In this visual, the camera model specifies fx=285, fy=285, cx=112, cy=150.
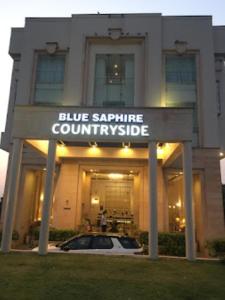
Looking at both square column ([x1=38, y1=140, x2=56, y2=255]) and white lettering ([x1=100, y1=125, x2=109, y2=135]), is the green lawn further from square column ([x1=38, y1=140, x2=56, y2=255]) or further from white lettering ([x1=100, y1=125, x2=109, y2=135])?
white lettering ([x1=100, y1=125, x2=109, y2=135])

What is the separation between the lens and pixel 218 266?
10.1 meters

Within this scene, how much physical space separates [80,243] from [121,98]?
11.4 m

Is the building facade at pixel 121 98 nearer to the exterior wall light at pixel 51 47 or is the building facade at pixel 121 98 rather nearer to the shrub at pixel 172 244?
the exterior wall light at pixel 51 47

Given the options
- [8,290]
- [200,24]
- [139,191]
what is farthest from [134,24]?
[8,290]

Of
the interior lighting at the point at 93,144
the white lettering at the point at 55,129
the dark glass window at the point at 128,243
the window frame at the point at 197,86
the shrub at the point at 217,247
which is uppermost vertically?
the window frame at the point at 197,86

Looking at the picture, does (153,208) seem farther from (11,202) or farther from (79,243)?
(11,202)

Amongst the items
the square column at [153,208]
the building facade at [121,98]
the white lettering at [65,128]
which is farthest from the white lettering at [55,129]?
the building facade at [121,98]

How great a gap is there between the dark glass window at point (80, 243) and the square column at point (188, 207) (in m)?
3.91

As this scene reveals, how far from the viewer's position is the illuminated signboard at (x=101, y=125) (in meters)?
12.1

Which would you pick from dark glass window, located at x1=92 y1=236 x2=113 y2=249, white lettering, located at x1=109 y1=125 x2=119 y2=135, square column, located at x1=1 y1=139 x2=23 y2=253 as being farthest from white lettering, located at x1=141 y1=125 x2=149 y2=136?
square column, located at x1=1 y1=139 x2=23 y2=253

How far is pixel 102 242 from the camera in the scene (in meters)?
11.4

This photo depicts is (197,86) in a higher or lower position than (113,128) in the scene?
higher

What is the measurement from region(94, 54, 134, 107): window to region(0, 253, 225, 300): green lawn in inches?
471

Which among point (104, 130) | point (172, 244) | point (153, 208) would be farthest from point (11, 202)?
point (172, 244)
